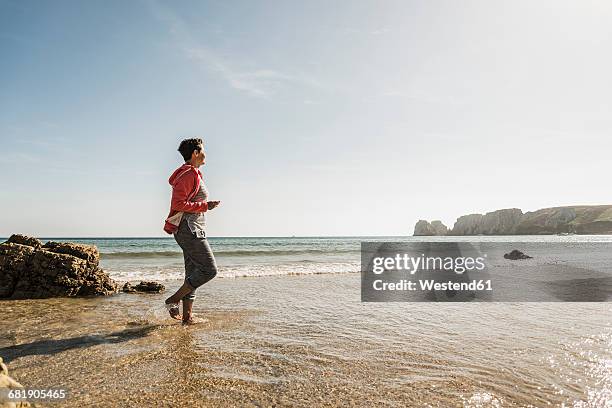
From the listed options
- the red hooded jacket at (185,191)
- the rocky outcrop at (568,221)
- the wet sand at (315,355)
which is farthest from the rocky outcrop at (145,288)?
the rocky outcrop at (568,221)

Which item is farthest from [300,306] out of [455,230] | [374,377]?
[455,230]

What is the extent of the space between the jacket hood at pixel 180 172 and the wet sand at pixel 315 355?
1.97 metres

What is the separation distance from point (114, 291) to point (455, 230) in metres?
159

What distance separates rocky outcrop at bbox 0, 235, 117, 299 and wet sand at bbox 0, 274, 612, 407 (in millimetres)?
1083

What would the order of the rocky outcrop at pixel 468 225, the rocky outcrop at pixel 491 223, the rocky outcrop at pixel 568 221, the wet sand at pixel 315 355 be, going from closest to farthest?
the wet sand at pixel 315 355, the rocky outcrop at pixel 568 221, the rocky outcrop at pixel 491 223, the rocky outcrop at pixel 468 225

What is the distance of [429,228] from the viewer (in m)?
169

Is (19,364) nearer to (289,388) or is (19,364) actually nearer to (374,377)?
(289,388)

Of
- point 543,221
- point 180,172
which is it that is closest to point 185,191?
point 180,172

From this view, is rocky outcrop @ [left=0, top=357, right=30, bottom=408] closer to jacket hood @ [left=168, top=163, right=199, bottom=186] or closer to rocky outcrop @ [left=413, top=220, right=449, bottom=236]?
jacket hood @ [left=168, top=163, right=199, bottom=186]

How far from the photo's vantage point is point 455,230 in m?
153

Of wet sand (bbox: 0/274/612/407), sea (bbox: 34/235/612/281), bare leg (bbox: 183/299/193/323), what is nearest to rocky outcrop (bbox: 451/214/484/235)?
sea (bbox: 34/235/612/281)

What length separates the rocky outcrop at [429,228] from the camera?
528 feet

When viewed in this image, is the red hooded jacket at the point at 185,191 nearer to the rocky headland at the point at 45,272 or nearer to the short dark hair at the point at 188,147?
the short dark hair at the point at 188,147

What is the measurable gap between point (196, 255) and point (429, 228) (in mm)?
174756
